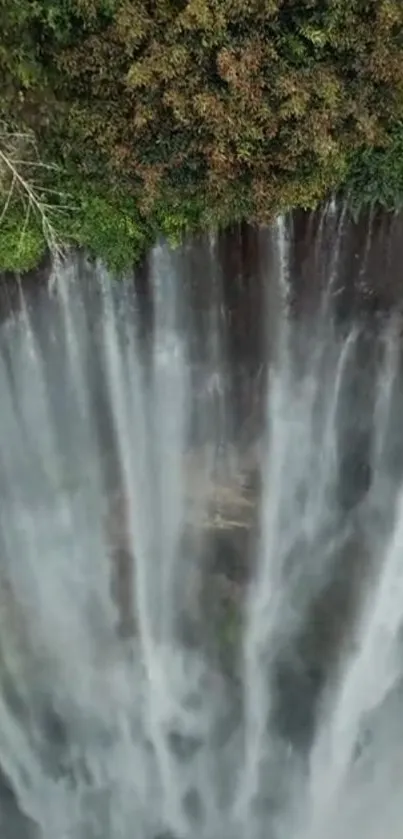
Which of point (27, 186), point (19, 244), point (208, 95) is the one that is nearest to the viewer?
point (208, 95)

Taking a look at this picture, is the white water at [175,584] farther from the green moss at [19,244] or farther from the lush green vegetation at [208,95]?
the lush green vegetation at [208,95]

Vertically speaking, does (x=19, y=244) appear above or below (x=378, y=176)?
below

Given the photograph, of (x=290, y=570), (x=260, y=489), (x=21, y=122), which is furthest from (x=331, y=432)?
(x=21, y=122)

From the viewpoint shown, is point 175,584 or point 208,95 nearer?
point 208,95

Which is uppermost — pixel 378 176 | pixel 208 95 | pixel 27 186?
pixel 208 95

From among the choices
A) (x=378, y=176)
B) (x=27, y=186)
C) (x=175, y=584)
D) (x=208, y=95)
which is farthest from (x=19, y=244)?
(x=175, y=584)

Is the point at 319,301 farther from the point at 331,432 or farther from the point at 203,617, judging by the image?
the point at 203,617

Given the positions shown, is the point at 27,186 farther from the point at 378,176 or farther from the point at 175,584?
the point at 175,584

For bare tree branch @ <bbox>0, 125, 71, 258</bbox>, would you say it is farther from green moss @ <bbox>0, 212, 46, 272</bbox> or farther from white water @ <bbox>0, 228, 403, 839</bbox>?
white water @ <bbox>0, 228, 403, 839</bbox>
